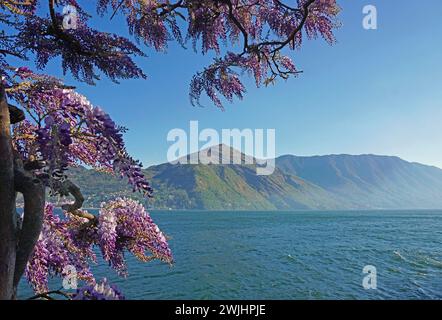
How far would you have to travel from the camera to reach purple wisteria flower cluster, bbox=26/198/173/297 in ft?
13.7

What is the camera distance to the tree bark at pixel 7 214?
2385 millimetres

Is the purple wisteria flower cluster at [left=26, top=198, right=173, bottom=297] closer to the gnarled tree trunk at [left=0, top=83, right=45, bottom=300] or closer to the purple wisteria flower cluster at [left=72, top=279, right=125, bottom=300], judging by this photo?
the gnarled tree trunk at [left=0, top=83, right=45, bottom=300]

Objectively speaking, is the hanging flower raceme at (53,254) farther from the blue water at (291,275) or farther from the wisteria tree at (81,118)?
the blue water at (291,275)

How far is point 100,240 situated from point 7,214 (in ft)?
6.10

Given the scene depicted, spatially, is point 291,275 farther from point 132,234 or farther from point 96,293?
point 96,293

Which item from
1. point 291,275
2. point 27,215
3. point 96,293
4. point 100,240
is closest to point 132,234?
point 100,240

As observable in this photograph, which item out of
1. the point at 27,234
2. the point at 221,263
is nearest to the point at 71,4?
the point at 27,234

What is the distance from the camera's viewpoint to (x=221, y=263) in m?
50.0

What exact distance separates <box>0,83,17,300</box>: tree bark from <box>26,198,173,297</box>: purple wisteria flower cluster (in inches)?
65.8

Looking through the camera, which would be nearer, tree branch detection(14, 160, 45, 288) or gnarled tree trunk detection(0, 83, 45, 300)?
gnarled tree trunk detection(0, 83, 45, 300)

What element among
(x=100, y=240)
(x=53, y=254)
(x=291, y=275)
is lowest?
(x=291, y=275)

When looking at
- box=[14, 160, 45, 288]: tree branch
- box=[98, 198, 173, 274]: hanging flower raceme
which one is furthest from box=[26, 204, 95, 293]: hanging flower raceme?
box=[14, 160, 45, 288]: tree branch

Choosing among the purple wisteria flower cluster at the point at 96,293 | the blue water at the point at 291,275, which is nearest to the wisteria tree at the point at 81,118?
the purple wisteria flower cluster at the point at 96,293

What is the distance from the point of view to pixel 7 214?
2.53m
